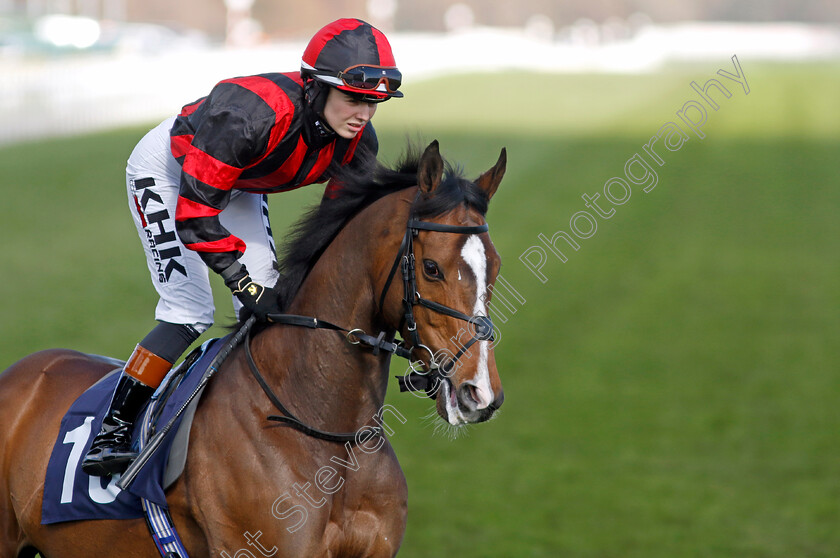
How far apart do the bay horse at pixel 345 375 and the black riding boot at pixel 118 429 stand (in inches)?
8.0

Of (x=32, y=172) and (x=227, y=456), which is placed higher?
(x=227, y=456)

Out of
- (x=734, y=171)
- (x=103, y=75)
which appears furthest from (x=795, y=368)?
(x=103, y=75)

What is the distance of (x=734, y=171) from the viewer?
58.2 feet

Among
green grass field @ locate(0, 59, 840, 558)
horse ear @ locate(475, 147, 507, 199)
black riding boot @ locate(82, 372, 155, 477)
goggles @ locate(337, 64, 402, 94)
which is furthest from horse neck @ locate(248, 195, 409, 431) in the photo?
green grass field @ locate(0, 59, 840, 558)

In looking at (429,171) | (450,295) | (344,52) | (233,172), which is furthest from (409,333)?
(344,52)

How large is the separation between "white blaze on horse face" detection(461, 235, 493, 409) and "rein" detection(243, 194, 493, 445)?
0.09ft

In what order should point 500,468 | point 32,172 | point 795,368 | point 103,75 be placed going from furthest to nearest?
1. point 103,75
2. point 32,172
3. point 795,368
4. point 500,468

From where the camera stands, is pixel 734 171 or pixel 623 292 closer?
pixel 623 292

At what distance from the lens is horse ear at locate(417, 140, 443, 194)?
2.52m

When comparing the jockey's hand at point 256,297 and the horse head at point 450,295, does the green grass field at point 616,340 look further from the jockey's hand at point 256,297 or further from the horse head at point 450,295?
the horse head at point 450,295

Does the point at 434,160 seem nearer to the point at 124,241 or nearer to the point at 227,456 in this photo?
the point at 227,456

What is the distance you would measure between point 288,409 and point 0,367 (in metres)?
5.16

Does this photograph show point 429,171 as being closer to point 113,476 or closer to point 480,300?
point 480,300

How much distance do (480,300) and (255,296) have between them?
76cm
